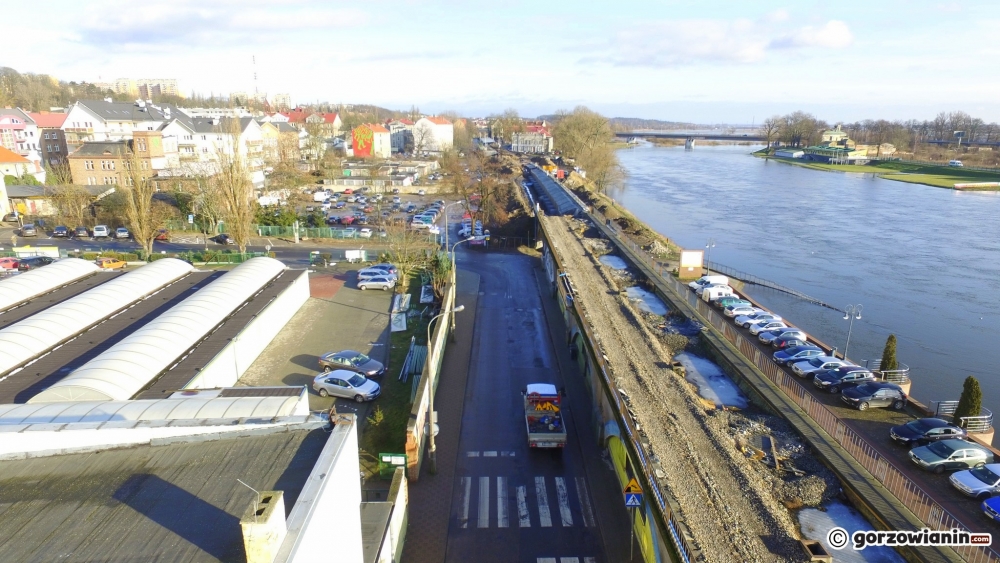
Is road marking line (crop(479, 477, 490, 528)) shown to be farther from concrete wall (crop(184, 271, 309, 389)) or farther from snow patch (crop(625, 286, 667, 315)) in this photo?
snow patch (crop(625, 286, 667, 315))

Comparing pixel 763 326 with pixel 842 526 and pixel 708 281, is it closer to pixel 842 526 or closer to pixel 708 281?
pixel 708 281

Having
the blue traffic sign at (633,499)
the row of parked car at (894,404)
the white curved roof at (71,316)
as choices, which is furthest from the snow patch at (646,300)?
the white curved roof at (71,316)

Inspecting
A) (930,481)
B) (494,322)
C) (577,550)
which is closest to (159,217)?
(494,322)

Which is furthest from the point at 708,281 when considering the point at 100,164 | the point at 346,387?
the point at 100,164

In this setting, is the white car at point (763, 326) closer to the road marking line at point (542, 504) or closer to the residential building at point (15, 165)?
the road marking line at point (542, 504)

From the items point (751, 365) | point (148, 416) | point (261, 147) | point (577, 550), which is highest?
point (261, 147)

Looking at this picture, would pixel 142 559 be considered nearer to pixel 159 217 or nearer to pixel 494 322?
pixel 494 322
